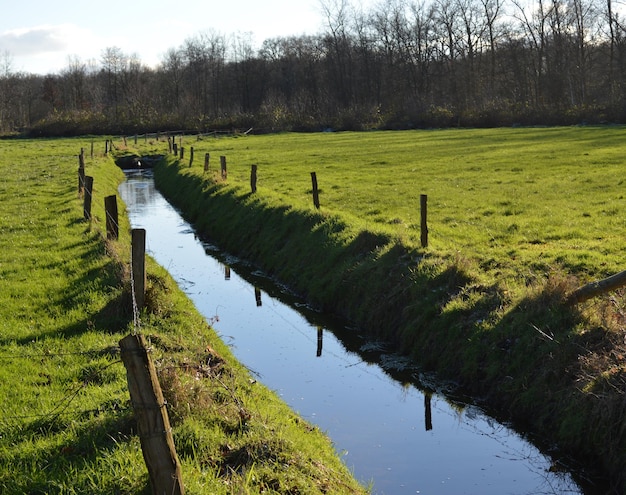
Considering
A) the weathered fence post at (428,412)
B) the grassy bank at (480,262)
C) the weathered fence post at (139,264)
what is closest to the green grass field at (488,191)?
the grassy bank at (480,262)

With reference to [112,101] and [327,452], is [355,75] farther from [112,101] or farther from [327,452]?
[327,452]

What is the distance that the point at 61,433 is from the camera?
721 cm

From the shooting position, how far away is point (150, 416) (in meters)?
5.38

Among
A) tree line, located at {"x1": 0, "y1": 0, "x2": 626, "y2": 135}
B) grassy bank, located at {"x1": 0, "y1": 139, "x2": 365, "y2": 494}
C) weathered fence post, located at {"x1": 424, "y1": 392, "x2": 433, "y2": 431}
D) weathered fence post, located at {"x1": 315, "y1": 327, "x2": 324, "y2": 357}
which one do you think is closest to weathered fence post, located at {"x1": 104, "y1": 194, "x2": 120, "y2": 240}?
grassy bank, located at {"x1": 0, "y1": 139, "x2": 365, "y2": 494}

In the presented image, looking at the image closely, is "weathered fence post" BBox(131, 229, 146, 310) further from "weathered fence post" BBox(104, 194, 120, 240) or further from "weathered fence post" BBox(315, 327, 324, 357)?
"weathered fence post" BBox(104, 194, 120, 240)

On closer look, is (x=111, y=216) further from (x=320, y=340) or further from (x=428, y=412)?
(x=428, y=412)

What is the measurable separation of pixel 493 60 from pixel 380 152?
4798 centimetres

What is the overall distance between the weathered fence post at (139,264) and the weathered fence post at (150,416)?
18.9 ft

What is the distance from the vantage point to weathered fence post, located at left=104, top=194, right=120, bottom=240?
15727 millimetres

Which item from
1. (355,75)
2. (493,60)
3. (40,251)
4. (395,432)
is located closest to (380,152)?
(40,251)

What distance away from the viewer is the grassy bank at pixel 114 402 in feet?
21.4

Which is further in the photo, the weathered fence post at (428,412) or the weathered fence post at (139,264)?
the weathered fence post at (139,264)

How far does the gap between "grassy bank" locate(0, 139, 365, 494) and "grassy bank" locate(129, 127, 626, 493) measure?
317 centimetres

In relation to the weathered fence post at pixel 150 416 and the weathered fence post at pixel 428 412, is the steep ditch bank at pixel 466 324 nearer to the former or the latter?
the weathered fence post at pixel 428 412
